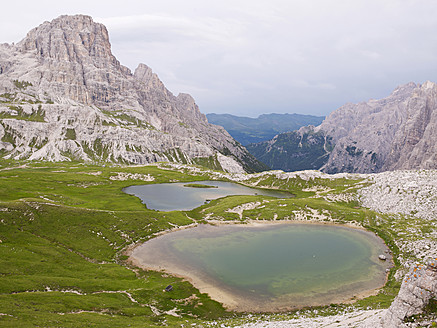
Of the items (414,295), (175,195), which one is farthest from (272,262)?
(175,195)

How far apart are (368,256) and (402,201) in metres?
56.3

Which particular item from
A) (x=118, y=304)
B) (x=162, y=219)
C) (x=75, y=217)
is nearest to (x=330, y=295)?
(x=118, y=304)

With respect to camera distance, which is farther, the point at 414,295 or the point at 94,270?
the point at 94,270

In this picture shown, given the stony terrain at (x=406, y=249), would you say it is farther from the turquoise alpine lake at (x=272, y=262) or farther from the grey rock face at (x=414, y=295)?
the turquoise alpine lake at (x=272, y=262)

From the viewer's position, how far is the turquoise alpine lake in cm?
5914

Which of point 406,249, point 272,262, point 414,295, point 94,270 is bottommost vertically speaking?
point 272,262

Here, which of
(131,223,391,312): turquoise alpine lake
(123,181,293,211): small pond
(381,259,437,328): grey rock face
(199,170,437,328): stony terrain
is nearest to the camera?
(381,259,437,328): grey rock face

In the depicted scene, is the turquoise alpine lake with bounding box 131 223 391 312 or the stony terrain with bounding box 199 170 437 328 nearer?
the stony terrain with bounding box 199 170 437 328

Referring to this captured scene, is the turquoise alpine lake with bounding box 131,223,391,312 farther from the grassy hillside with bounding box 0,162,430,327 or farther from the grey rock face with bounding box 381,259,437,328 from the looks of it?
the grey rock face with bounding box 381,259,437,328

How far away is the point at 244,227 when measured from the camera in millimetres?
108562

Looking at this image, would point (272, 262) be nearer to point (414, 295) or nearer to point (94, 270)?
point (94, 270)

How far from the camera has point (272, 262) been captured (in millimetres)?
75375

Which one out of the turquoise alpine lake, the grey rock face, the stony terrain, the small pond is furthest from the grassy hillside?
the grey rock face

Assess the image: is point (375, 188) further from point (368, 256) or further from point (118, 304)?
point (118, 304)
